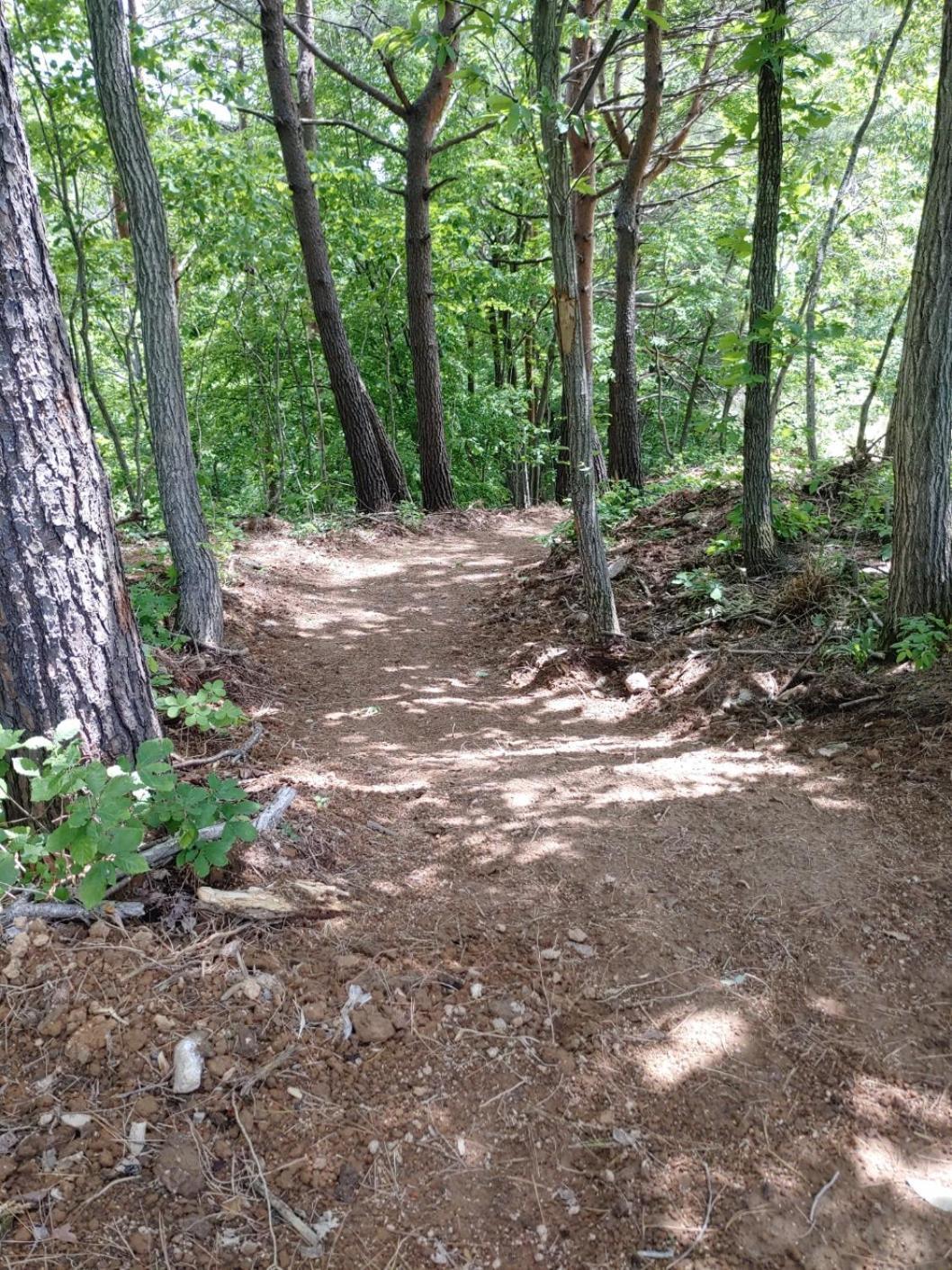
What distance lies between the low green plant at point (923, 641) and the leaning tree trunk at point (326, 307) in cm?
871

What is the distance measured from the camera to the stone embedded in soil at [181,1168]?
171 centimetres

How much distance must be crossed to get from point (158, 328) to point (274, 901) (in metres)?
4.54

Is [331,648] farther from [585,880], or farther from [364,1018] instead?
[364,1018]

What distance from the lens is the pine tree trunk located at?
1091cm

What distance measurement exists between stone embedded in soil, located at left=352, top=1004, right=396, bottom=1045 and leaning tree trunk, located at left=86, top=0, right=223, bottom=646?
4079mm

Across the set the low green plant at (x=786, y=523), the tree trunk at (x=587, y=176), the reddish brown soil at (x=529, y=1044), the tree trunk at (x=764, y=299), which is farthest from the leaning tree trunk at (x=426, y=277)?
the reddish brown soil at (x=529, y=1044)

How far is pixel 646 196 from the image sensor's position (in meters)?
15.6

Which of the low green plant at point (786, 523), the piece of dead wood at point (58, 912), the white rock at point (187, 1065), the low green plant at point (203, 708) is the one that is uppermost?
the low green plant at point (786, 523)

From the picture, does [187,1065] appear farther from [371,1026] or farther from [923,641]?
[923,641]

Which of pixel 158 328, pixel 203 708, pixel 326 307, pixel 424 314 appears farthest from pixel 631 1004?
pixel 424 314

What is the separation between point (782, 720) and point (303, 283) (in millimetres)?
10228

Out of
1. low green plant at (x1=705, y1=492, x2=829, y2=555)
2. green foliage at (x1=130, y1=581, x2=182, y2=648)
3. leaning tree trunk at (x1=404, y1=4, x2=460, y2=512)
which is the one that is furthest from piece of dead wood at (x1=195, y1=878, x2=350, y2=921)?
leaning tree trunk at (x1=404, y1=4, x2=460, y2=512)

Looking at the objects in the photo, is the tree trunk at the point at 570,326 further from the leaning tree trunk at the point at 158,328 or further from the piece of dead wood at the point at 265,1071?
the piece of dead wood at the point at 265,1071

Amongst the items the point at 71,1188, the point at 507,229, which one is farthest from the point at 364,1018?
the point at 507,229
